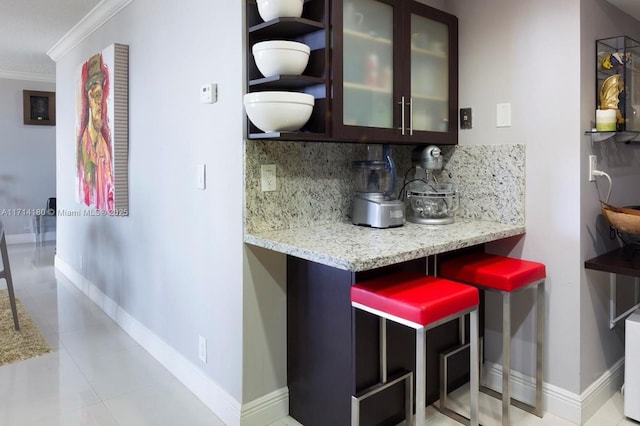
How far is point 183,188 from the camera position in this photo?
239 centimetres

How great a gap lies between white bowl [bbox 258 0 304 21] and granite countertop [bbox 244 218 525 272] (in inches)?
33.6

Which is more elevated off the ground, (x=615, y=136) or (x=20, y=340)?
(x=615, y=136)

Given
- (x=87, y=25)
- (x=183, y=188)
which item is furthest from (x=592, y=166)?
(x=87, y=25)

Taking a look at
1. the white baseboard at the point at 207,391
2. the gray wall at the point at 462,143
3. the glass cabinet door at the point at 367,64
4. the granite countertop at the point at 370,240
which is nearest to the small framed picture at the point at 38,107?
the white baseboard at the point at 207,391

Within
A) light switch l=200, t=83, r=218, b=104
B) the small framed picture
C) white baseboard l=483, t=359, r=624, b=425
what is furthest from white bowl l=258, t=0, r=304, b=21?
the small framed picture

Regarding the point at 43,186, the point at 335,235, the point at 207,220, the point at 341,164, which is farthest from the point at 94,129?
the point at 43,186

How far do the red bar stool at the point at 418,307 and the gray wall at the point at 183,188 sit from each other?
0.58m

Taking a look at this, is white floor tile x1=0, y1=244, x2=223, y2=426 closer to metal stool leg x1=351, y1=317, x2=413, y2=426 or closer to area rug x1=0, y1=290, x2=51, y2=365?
area rug x1=0, y1=290, x2=51, y2=365

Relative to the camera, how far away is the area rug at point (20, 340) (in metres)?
2.79

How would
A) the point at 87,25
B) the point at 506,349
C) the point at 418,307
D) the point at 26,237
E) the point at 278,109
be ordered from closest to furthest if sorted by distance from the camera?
the point at 418,307
the point at 278,109
the point at 506,349
the point at 87,25
the point at 26,237

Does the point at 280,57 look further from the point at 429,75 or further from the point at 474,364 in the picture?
the point at 474,364

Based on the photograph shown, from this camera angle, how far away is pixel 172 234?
2.51 metres

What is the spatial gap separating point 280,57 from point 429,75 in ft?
3.06

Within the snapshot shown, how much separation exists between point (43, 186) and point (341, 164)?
585 centimetres
